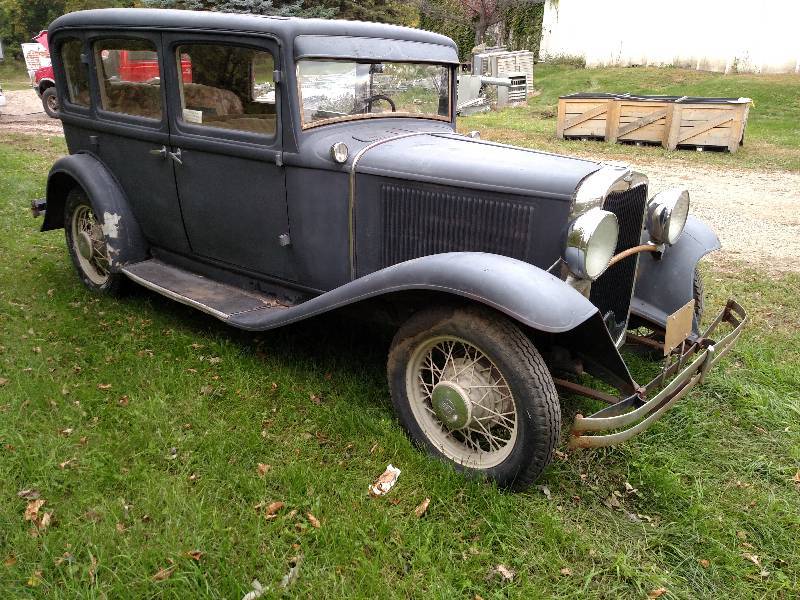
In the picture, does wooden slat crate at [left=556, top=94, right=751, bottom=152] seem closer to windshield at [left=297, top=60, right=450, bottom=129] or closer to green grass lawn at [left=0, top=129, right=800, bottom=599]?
green grass lawn at [left=0, top=129, right=800, bottom=599]

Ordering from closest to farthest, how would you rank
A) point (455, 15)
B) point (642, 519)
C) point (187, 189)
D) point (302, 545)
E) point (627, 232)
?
point (302, 545) → point (642, 519) → point (627, 232) → point (187, 189) → point (455, 15)

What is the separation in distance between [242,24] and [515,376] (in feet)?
7.58

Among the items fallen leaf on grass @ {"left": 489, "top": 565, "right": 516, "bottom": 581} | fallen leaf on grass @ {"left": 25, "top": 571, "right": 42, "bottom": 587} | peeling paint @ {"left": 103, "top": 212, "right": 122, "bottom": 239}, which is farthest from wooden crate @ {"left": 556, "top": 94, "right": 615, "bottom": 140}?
fallen leaf on grass @ {"left": 25, "top": 571, "right": 42, "bottom": 587}

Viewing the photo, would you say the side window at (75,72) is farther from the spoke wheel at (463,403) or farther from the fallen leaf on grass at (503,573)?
the fallen leaf on grass at (503,573)

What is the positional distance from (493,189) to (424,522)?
4.91ft

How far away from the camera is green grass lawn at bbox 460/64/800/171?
10492 millimetres

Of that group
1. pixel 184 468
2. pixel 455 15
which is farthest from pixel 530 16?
pixel 184 468

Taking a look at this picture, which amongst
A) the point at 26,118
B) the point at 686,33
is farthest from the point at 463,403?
the point at 686,33

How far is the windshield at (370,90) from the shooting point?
11.0 feet

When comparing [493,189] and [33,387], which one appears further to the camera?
[33,387]

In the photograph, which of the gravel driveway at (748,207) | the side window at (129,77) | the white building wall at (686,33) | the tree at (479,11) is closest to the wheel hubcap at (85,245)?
the side window at (129,77)

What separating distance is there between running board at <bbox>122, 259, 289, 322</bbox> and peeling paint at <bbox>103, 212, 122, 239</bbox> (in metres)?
Result: 0.24

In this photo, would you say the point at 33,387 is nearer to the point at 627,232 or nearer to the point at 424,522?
the point at 424,522

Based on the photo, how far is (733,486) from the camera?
2.88 m
